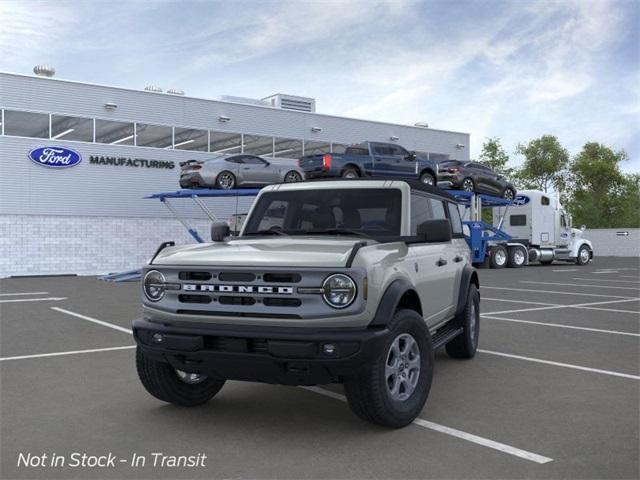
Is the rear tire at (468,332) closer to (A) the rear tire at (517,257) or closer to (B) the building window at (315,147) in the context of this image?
(A) the rear tire at (517,257)

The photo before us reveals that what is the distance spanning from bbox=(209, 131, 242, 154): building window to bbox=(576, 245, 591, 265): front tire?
17.7 m

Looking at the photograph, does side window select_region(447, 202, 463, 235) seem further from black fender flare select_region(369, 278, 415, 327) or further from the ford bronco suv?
black fender flare select_region(369, 278, 415, 327)

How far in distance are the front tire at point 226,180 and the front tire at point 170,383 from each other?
723 inches

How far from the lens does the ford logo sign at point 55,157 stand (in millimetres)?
26078

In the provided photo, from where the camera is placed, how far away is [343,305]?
4.29 m

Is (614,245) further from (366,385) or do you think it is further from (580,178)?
(366,385)

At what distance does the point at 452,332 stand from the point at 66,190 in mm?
23749

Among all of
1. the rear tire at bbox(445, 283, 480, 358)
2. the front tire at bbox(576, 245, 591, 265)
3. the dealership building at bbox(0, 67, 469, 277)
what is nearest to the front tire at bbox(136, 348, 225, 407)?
the rear tire at bbox(445, 283, 480, 358)

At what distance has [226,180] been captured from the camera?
A: 23391 mm

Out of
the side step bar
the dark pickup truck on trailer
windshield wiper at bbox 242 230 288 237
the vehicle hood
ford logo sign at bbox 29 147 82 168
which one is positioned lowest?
the side step bar

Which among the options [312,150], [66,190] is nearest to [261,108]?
[312,150]

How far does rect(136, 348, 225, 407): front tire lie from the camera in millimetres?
5039

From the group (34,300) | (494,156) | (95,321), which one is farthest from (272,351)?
(494,156)

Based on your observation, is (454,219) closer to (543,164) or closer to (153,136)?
(153,136)
